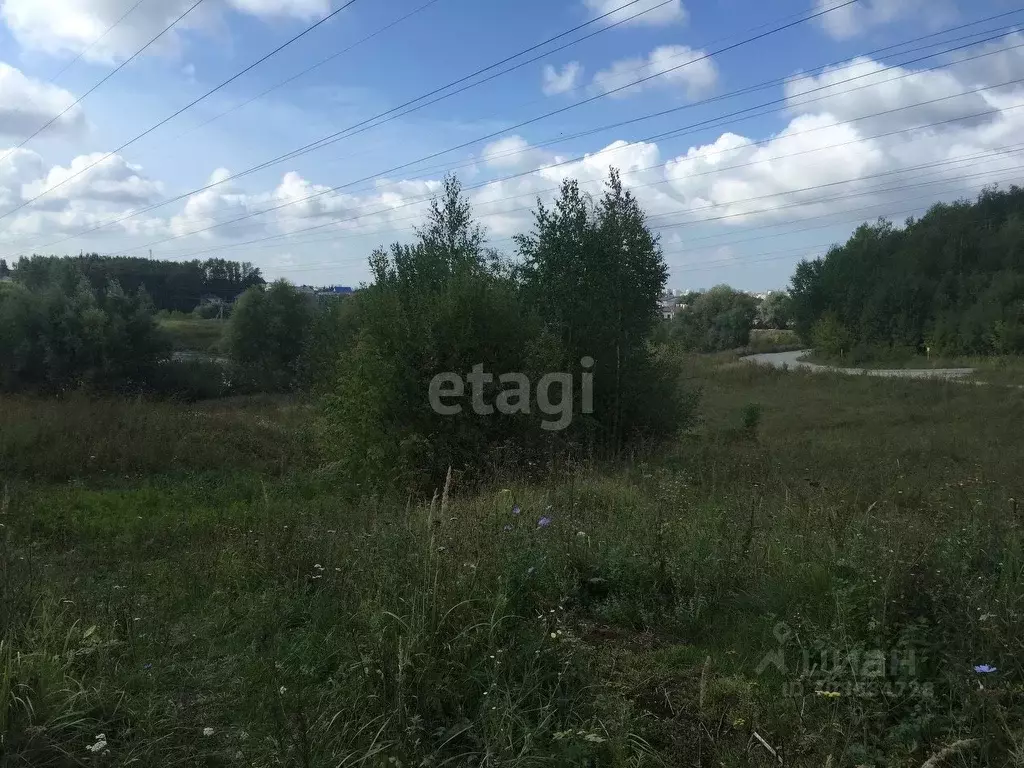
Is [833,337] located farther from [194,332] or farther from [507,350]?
[507,350]

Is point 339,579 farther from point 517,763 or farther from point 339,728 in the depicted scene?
point 517,763

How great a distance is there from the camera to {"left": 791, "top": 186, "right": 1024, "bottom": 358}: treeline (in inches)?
1854

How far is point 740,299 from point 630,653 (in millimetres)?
77598

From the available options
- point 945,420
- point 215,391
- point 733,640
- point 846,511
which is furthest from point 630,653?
point 215,391

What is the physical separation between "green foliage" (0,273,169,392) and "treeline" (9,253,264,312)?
10723 mm

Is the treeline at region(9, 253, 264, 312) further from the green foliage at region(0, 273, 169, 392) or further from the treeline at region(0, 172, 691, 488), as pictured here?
the treeline at region(0, 172, 691, 488)

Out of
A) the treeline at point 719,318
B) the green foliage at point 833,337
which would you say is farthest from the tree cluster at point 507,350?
the treeline at point 719,318

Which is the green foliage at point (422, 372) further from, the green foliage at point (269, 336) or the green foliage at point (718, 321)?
the green foliage at point (718, 321)

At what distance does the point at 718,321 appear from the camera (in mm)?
71750

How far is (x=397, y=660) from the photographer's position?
2.82m

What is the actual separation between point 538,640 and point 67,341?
115ft

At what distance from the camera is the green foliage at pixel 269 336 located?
4050 centimetres

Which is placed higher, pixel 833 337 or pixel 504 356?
pixel 504 356

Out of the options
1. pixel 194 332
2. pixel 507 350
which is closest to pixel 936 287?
pixel 507 350
